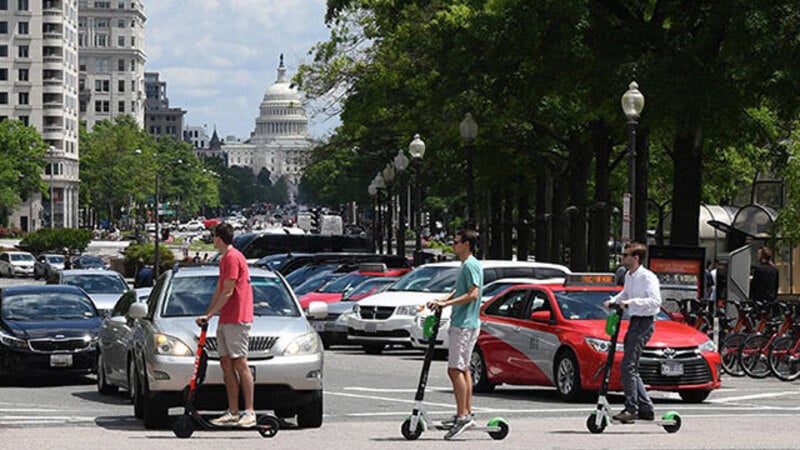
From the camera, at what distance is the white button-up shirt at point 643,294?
16562 millimetres

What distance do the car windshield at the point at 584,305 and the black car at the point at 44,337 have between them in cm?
710

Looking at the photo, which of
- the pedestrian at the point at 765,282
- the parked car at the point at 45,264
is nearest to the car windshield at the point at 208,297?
the pedestrian at the point at 765,282

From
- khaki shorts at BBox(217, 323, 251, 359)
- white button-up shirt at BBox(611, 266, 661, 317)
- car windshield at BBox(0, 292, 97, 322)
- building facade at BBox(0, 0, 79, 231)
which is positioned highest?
building facade at BBox(0, 0, 79, 231)

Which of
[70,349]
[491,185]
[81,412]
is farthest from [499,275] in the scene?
[491,185]

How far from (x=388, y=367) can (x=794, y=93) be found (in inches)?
380

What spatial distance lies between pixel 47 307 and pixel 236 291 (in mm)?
11405

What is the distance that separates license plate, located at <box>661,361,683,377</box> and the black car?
8.63 meters

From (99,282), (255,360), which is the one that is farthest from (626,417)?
(99,282)

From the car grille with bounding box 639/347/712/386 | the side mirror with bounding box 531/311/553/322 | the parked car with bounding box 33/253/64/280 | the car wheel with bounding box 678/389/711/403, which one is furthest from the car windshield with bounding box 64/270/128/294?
the parked car with bounding box 33/253/64/280

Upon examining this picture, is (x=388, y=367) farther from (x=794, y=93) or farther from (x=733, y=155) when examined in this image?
(x=733, y=155)

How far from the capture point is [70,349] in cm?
2433

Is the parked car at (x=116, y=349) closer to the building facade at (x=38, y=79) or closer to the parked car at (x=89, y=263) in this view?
the parked car at (x=89, y=263)

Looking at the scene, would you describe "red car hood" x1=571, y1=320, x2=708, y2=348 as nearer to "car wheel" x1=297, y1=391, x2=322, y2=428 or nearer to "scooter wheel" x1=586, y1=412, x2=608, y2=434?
"scooter wheel" x1=586, y1=412, x2=608, y2=434

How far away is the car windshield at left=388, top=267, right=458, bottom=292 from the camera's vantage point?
3253 cm
